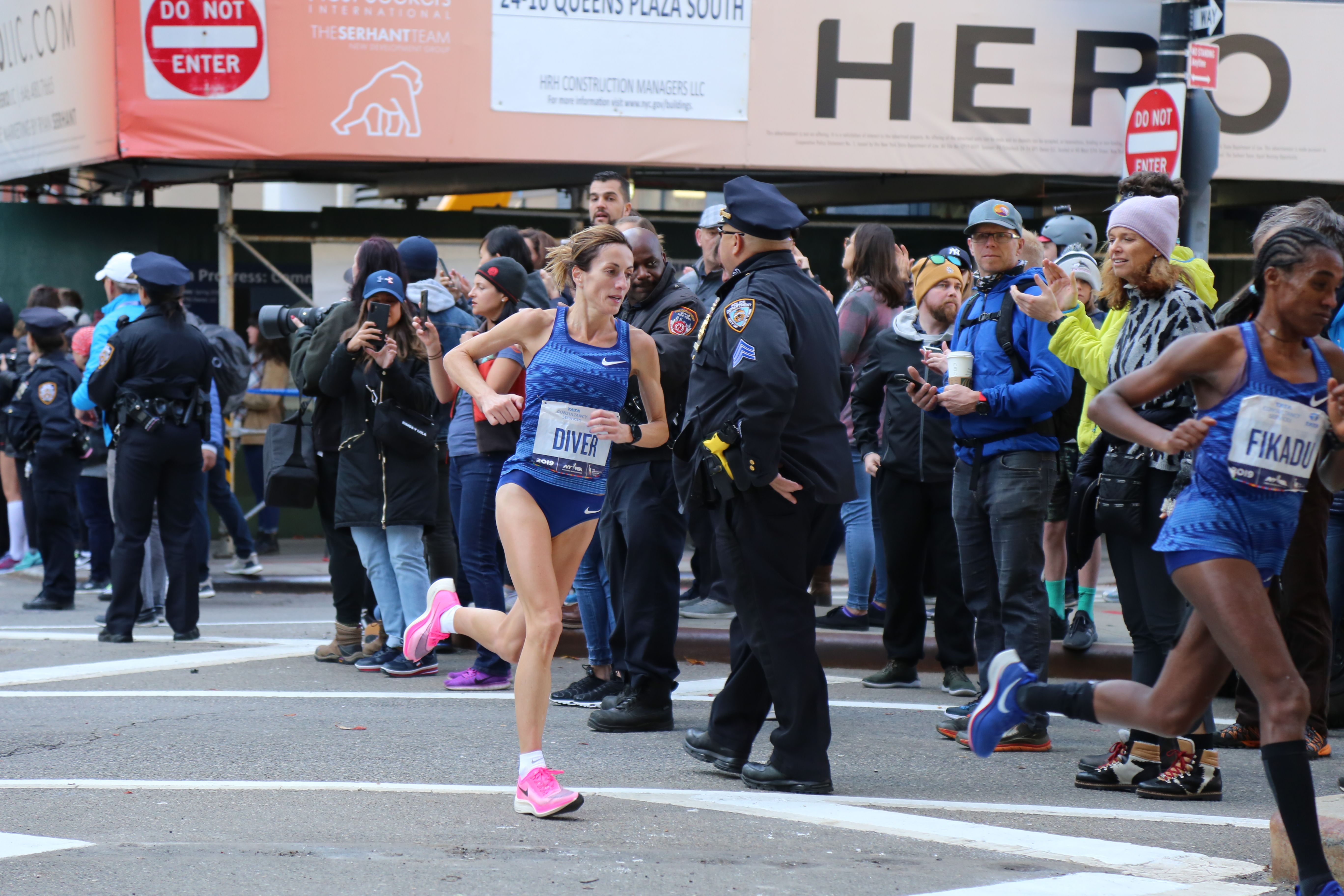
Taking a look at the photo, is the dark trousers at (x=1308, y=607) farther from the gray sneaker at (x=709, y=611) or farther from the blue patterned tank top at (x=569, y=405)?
the gray sneaker at (x=709, y=611)

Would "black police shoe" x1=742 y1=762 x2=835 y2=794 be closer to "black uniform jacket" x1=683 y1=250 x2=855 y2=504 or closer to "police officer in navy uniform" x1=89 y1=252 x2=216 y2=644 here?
"black uniform jacket" x1=683 y1=250 x2=855 y2=504

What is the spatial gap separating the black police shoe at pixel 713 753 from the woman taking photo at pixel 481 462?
1625 mm

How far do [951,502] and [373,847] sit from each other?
3383 millimetres

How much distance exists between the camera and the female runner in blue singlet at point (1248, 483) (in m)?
4.16

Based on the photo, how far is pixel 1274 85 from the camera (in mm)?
14078

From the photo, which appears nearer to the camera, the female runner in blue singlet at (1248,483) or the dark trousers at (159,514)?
the female runner in blue singlet at (1248,483)

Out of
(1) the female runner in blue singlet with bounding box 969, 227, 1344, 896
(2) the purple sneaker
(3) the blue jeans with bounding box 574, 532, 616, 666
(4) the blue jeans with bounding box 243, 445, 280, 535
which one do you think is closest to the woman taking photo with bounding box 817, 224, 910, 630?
A: (3) the blue jeans with bounding box 574, 532, 616, 666

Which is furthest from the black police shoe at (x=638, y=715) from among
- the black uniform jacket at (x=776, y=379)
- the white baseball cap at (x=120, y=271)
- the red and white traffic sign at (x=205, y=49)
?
the red and white traffic sign at (x=205, y=49)

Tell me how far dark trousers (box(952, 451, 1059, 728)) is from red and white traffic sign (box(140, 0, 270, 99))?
8534 mm

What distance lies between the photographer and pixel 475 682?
7.77 meters

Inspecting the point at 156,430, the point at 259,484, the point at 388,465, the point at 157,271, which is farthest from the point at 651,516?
the point at 259,484

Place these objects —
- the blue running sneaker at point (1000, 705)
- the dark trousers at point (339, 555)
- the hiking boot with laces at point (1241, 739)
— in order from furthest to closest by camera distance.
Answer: the dark trousers at point (339, 555)
the hiking boot with laces at point (1241, 739)
the blue running sneaker at point (1000, 705)

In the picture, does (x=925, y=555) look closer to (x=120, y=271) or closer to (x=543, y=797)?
(x=543, y=797)

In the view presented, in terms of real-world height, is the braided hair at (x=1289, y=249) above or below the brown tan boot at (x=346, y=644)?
above
